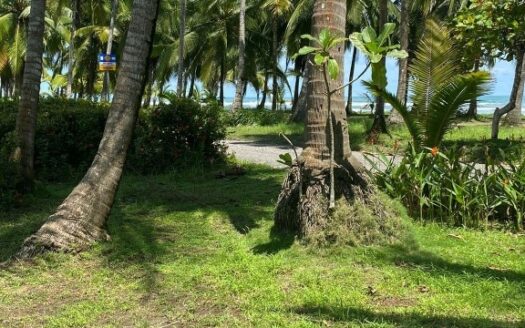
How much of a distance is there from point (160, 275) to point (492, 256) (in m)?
2.77

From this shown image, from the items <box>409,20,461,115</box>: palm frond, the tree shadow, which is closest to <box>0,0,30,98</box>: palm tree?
<box>409,20,461,115</box>: palm frond

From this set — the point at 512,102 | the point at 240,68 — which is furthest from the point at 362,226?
the point at 240,68

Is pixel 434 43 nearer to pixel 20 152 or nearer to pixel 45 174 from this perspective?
pixel 20 152

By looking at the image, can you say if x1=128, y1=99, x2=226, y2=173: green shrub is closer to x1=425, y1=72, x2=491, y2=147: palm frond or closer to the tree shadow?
x1=425, y1=72, x2=491, y2=147: palm frond

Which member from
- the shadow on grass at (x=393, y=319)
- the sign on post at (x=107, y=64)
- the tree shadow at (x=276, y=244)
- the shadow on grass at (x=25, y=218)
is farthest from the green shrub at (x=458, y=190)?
the sign on post at (x=107, y=64)

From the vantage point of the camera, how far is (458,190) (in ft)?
18.7

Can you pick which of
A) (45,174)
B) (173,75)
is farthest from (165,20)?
(45,174)

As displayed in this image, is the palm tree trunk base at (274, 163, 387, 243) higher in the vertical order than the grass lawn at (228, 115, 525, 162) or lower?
lower

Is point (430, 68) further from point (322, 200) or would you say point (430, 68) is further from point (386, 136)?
point (386, 136)

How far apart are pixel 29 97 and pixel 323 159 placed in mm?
4402

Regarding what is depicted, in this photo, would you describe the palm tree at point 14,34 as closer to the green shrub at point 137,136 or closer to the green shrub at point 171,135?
the green shrub at point 137,136

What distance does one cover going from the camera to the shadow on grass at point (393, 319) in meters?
3.48

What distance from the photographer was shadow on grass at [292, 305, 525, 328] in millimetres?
3477

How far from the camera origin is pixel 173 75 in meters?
41.7
